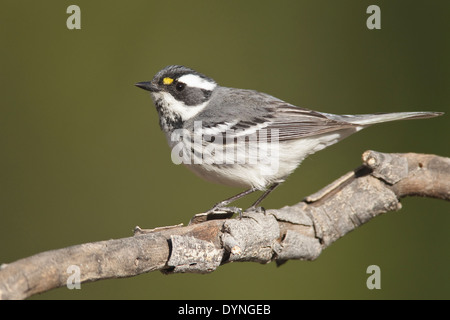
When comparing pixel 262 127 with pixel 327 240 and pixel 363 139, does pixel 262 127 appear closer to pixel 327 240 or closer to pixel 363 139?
pixel 327 240

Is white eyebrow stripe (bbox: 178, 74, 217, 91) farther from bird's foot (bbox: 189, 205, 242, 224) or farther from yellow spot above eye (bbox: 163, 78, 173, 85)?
bird's foot (bbox: 189, 205, 242, 224)

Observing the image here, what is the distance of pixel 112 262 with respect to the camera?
6.75 feet

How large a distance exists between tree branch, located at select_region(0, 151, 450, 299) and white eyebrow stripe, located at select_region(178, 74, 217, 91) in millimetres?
1002

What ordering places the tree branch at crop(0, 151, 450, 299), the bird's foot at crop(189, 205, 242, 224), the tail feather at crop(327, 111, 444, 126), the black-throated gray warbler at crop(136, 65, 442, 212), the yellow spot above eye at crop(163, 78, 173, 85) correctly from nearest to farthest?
the tree branch at crop(0, 151, 450, 299), the bird's foot at crop(189, 205, 242, 224), the black-throated gray warbler at crop(136, 65, 442, 212), the tail feather at crop(327, 111, 444, 126), the yellow spot above eye at crop(163, 78, 173, 85)

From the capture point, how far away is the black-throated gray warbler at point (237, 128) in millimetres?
3072

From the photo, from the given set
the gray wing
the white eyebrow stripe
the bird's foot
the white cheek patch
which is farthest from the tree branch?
the white eyebrow stripe

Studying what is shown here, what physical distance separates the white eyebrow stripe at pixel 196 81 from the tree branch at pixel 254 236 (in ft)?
3.29

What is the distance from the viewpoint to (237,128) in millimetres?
3219

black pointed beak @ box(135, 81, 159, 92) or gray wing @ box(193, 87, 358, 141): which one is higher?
black pointed beak @ box(135, 81, 159, 92)

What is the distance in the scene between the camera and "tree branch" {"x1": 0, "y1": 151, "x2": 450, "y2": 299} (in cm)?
188

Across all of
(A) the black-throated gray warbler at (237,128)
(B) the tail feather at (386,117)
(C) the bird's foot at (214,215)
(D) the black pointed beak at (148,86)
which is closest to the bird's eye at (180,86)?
Result: (A) the black-throated gray warbler at (237,128)

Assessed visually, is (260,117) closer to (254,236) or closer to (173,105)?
(173,105)

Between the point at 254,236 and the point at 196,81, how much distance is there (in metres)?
1.23

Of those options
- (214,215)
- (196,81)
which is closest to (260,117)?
(196,81)
